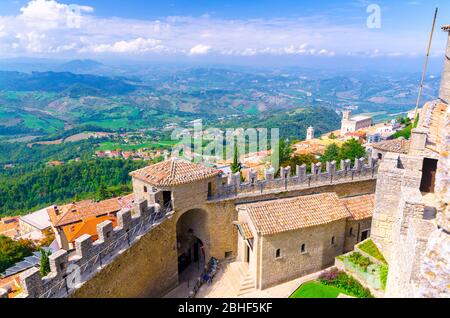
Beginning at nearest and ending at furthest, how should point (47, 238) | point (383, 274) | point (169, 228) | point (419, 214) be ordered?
1. point (419, 214)
2. point (383, 274)
3. point (169, 228)
4. point (47, 238)

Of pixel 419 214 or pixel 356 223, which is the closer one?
pixel 419 214

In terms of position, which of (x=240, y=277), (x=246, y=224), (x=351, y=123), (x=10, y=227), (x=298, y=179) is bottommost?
(x=10, y=227)

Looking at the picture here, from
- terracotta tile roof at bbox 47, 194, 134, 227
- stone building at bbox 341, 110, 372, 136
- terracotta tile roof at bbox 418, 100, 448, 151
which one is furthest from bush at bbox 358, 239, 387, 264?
stone building at bbox 341, 110, 372, 136

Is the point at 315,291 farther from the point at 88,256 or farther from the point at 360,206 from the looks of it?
the point at 88,256

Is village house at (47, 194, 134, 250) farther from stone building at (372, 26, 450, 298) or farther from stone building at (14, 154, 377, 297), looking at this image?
stone building at (372, 26, 450, 298)

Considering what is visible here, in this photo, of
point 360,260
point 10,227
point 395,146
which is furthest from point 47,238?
point 395,146

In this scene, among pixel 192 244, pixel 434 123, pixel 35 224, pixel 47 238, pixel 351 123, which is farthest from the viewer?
pixel 351 123

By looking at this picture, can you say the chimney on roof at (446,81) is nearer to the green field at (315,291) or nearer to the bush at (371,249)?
the bush at (371,249)

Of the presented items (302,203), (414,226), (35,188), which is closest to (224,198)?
(302,203)
